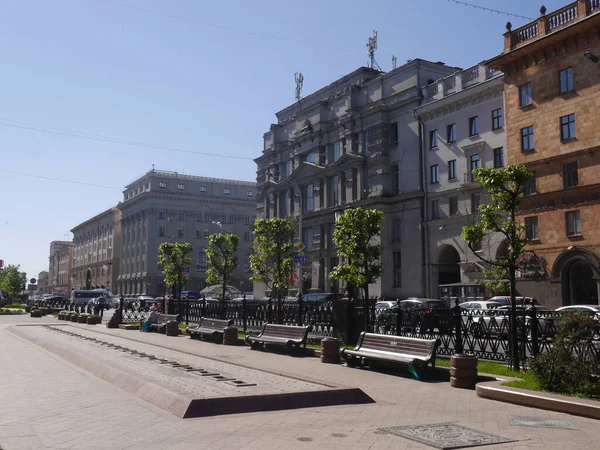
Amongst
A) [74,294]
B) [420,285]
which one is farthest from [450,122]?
[74,294]

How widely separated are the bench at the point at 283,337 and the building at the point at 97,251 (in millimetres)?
92730

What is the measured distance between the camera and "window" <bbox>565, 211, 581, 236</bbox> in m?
34.5

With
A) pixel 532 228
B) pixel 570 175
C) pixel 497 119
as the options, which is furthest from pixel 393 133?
pixel 570 175

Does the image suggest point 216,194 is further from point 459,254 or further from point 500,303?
point 500,303

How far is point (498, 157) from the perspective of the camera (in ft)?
144

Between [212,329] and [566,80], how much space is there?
25.1m

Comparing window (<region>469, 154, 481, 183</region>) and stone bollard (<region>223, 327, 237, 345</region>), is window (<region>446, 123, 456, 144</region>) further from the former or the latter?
stone bollard (<region>223, 327, 237, 345</region>)

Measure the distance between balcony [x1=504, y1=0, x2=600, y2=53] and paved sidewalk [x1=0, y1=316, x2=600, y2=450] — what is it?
28614 millimetres

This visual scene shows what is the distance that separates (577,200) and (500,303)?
904 cm

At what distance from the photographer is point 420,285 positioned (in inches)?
1962

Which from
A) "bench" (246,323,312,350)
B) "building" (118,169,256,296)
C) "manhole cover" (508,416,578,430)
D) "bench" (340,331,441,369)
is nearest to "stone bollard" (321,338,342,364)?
"bench" (340,331,441,369)

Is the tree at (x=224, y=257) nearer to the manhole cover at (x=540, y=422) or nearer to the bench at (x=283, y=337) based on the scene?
the bench at (x=283, y=337)

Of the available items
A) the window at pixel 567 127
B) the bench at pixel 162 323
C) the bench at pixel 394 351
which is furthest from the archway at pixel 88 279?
the bench at pixel 394 351

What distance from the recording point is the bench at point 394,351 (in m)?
12.9
